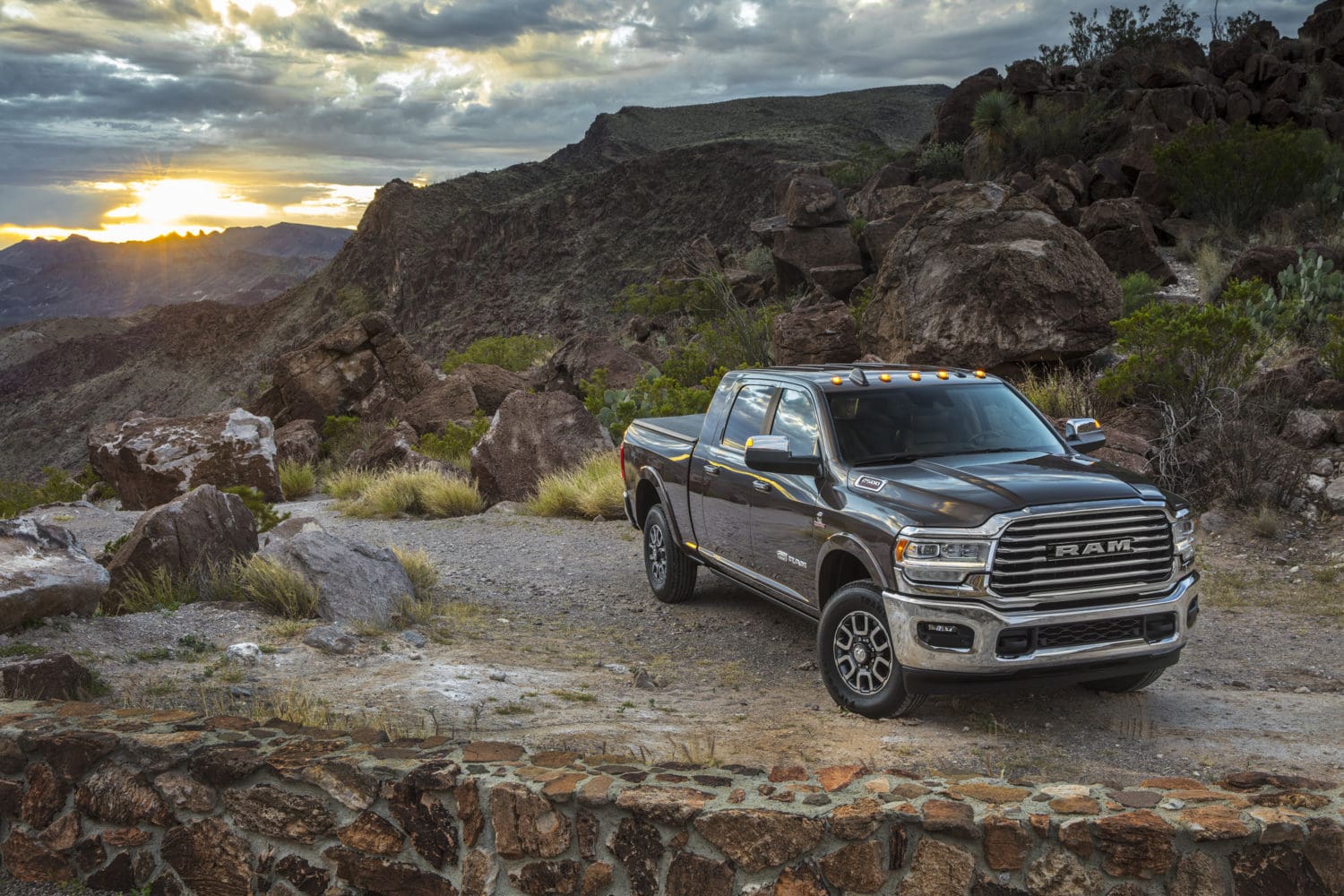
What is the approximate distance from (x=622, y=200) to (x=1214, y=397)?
60300 millimetres

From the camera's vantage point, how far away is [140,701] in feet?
20.3

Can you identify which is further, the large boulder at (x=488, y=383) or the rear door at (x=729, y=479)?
the large boulder at (x=488, y=383)

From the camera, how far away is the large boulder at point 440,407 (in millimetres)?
21875

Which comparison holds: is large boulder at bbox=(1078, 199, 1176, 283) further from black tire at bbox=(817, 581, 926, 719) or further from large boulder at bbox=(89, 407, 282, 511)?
black tire at bbox=(817, 581, 926, 719)

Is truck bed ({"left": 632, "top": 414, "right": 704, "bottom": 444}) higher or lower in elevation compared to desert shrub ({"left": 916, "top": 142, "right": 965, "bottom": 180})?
lower

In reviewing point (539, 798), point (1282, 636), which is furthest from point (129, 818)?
point (1282, 636)

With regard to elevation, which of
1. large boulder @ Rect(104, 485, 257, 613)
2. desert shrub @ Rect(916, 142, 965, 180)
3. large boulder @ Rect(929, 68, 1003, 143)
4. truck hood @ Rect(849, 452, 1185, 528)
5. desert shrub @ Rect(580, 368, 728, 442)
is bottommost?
desert shrub @ Rect(580, 368, 728, 442)

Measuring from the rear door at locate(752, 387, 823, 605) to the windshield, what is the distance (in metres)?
0.23

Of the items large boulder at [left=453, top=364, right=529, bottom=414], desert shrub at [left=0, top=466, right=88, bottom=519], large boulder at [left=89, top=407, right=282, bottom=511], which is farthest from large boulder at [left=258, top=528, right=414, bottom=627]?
large boulder at [left=453, top=364, right=529, bottom=414]

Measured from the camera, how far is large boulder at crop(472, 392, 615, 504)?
1593 cm

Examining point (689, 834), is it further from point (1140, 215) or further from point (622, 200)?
point (622, 200)

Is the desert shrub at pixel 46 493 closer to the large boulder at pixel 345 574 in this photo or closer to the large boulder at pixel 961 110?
the large boulder at pixel 345 574

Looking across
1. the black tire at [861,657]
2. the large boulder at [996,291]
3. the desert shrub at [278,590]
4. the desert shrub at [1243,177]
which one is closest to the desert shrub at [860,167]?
the desert shrub at [1243,177]

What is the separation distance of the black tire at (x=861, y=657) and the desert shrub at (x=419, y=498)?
9.40 metres
